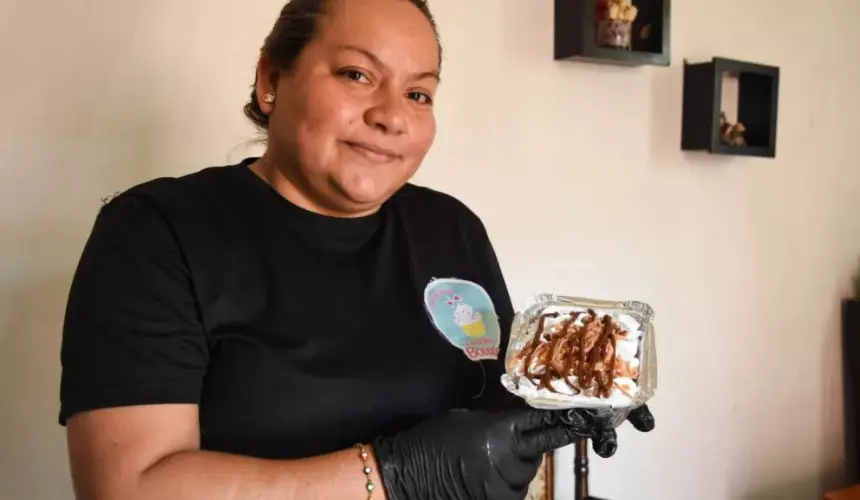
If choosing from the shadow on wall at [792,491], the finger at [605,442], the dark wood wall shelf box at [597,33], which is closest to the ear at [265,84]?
the finger at [605,442]

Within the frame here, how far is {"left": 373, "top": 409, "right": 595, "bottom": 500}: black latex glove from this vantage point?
0.80 metres

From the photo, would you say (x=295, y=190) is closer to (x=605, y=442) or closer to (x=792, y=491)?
(x=605, y=442)

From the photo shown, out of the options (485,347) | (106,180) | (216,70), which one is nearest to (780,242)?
(485,347)

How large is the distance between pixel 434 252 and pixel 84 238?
58cm

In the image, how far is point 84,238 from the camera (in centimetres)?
118

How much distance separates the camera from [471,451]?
82 centimetres

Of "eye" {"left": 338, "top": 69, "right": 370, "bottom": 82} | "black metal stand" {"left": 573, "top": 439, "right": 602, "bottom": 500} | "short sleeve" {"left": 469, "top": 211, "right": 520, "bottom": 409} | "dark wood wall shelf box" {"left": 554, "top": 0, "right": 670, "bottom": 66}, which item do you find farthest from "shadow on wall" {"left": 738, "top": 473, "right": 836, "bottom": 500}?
"eye" {"left": 338, "top": 69, "right": 370, "bottom": 82}

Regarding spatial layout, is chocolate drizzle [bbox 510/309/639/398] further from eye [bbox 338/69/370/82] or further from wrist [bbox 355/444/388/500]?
eye [bbox 338/69/370/82]

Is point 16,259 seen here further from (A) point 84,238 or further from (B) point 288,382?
(B) point 288,382

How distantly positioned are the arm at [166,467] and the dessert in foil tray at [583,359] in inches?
9.5

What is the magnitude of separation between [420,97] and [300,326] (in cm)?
34

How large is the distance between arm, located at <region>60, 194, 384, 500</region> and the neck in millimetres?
188

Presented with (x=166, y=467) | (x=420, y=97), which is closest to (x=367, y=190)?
(x=420, y=97)

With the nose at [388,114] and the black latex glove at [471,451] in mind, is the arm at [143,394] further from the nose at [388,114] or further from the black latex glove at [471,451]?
the nose at [388,114]
